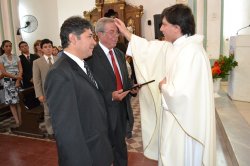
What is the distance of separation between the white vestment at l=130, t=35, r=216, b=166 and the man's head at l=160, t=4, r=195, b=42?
0.19ft

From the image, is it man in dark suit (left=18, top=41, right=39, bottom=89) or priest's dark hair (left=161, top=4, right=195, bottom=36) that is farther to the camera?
man in dark suit (left=18, top=41, right=39, bottom=89)

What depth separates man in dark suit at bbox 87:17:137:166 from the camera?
95.1 inches

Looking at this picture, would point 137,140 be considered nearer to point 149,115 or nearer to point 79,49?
point 149,115

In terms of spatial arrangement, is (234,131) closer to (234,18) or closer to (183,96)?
(183,96)

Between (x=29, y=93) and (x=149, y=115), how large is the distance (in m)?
2.82

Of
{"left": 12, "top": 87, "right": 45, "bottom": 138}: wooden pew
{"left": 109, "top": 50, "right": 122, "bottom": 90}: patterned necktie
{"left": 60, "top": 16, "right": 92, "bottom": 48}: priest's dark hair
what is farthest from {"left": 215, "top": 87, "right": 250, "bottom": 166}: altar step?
{"left": 12, "top": 87, "right": 45, "bottom": 138}: wooden pew

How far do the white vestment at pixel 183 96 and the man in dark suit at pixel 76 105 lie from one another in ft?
2.27

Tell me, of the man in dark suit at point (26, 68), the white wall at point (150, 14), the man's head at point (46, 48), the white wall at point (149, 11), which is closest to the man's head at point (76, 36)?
the man's head at point (46, 48)

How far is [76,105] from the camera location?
A: 154 cm

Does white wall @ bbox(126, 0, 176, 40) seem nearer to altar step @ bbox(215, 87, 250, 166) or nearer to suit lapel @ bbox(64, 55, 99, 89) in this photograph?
altar step @ bbox(215, 87, 250, 166)

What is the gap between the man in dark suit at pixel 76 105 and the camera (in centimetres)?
152

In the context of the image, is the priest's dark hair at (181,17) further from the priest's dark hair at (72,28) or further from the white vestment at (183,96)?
the priest's dark hair at (72,28)

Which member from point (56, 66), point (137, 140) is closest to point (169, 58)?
point (56, 66)

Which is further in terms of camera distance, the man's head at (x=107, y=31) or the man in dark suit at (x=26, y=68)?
the man in dark suit at (x=26, y=68)
